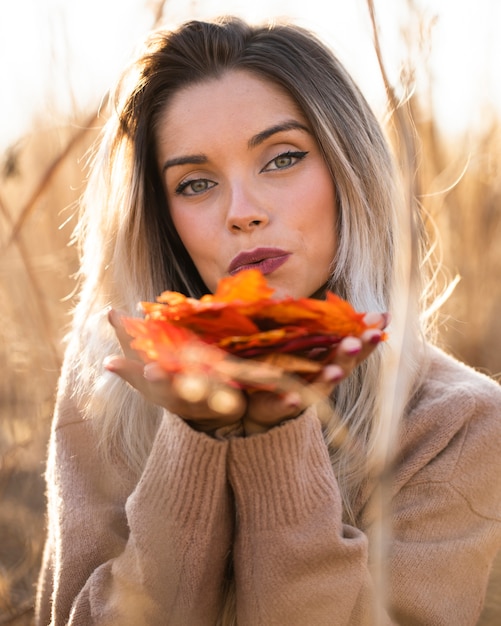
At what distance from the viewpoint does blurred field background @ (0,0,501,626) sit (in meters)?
1.86

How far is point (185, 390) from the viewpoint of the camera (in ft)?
3.22

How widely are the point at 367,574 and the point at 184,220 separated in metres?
1.01

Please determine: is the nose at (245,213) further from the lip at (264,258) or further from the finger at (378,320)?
the finger at (378,320)

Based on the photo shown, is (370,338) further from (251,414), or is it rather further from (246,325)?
(251,414)

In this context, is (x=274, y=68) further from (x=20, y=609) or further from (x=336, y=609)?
(x=20, y=609)

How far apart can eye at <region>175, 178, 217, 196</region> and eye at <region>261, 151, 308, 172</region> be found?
0.17 meters

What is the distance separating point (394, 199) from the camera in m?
1.87

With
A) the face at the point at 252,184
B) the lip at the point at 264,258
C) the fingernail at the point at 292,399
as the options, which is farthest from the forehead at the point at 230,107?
the fingernail at the point at 292,399

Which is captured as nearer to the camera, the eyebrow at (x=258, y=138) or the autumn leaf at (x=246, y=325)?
the autumn leaf at (x=246, y=325)

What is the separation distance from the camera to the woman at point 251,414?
4.18 ft

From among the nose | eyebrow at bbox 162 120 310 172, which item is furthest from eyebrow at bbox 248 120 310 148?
the nose

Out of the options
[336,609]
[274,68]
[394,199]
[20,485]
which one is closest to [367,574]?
[336,609]

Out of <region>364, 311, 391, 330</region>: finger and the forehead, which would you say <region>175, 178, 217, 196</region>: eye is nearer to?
the forehead

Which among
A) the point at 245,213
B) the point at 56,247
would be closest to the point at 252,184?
the point at 245,213
